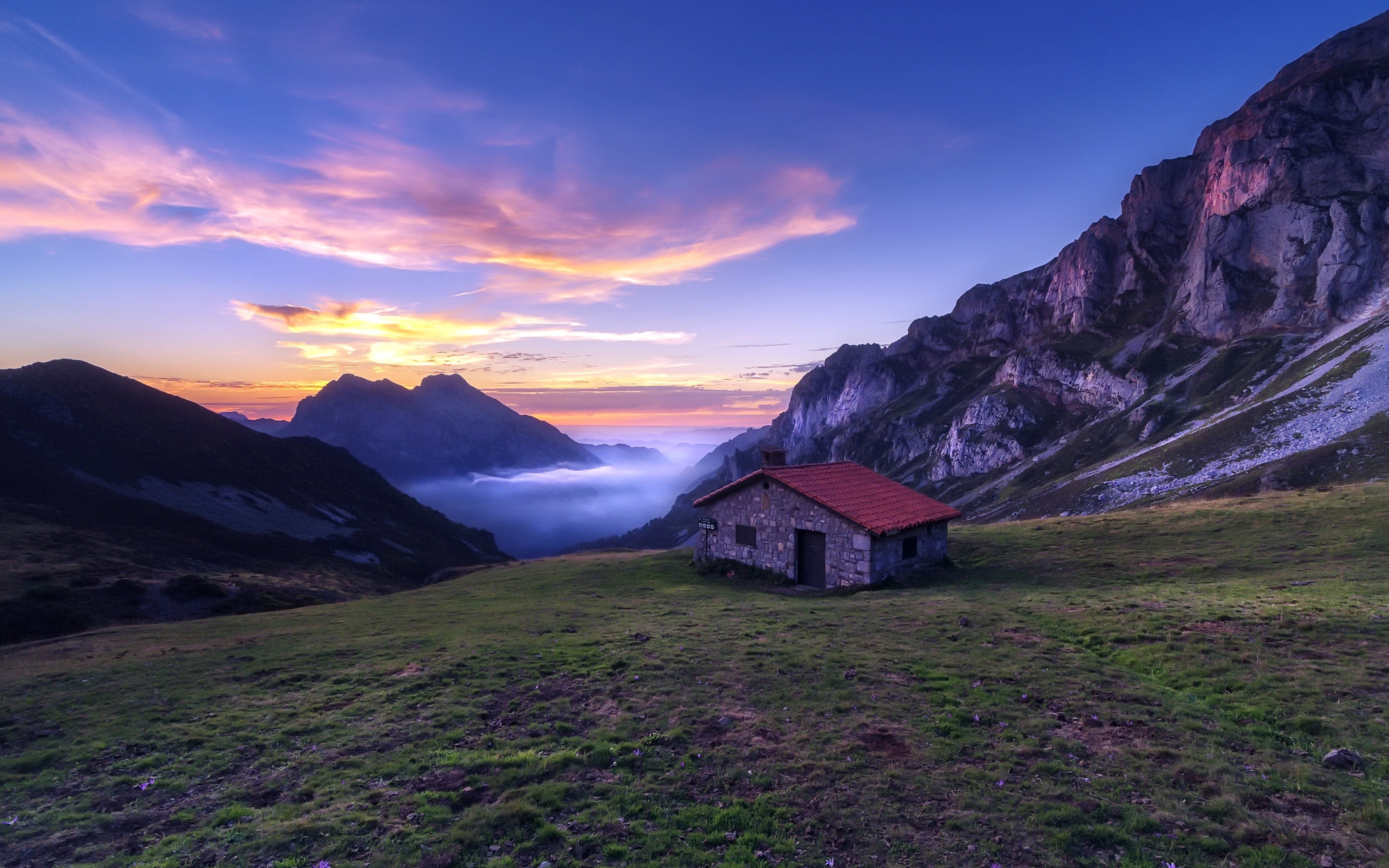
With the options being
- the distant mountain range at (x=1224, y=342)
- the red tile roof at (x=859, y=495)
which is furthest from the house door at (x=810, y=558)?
the distant mountain range at (x=1224, y=342)

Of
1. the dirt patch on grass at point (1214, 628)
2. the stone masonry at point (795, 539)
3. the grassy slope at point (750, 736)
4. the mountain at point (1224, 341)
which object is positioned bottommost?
the grassy slope at point (750, 736)

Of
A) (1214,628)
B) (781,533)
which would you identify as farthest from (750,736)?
(781,533)

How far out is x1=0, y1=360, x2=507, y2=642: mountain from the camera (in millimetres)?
38000

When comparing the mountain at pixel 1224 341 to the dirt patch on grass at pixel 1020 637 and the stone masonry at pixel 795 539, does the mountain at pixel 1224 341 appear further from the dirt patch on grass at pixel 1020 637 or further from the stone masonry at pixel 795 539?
the dirt patch on grass at pixel 1020 637

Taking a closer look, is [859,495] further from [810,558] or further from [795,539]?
[810,558]

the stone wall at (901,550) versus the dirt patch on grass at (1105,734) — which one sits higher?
the stone wall at (901,550)

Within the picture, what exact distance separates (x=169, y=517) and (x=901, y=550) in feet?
238

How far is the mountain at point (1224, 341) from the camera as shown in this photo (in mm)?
74688

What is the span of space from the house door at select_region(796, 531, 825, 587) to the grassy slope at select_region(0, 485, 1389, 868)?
762 centimetres

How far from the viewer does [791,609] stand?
25.2 meters

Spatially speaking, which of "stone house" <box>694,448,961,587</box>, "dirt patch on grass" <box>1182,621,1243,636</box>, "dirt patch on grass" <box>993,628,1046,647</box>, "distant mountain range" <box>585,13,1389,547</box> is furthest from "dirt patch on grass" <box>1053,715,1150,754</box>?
"distant mountain range" <box>585,13,1389,547</box>

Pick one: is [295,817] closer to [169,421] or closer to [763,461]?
[763,461]

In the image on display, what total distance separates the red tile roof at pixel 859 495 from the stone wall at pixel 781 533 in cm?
48

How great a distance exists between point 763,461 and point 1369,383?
91085 mm
